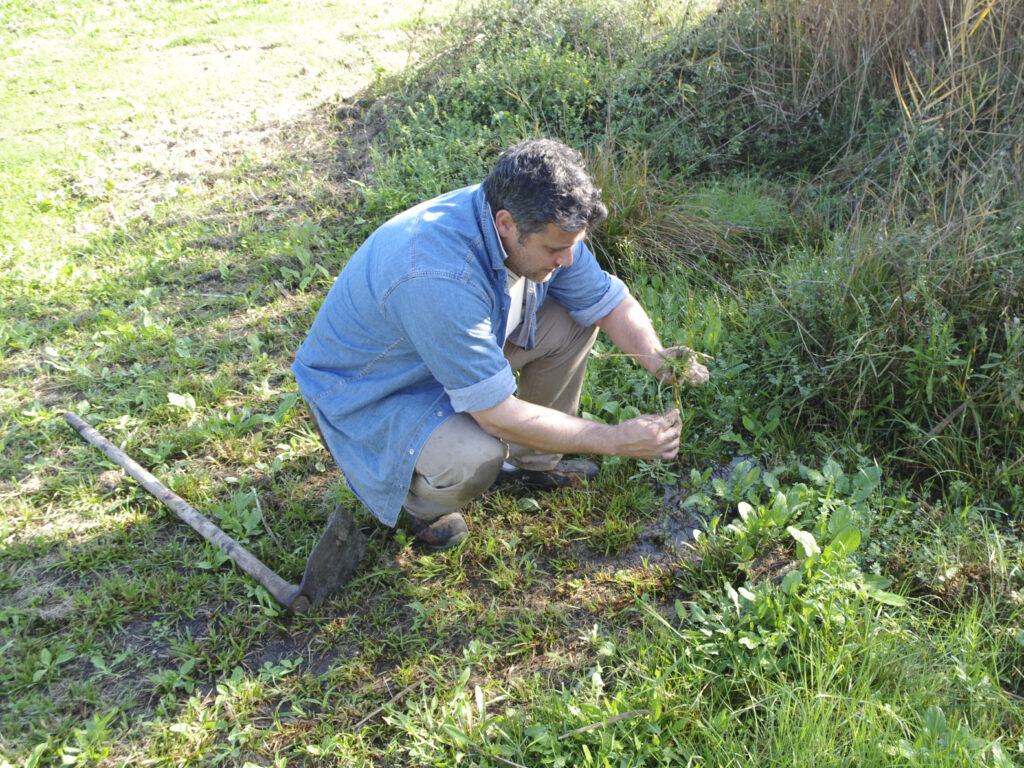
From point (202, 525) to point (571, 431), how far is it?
1483mm

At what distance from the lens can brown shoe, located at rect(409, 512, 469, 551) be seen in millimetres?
2779

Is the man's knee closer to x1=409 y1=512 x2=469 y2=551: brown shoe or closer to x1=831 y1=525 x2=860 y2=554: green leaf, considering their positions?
x1=409 y1=512 x2=469 y2=551: brown shoe

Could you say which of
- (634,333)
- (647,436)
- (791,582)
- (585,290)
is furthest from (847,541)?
(585,290)

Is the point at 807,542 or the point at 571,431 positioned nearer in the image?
the point at 807,542

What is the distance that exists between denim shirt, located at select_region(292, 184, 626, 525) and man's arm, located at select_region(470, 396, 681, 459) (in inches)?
3.1

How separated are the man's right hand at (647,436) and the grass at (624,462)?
1.25 ft

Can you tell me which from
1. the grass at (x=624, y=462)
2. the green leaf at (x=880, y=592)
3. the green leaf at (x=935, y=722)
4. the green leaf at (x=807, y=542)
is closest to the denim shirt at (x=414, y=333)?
the grass at (x=624, y=462)

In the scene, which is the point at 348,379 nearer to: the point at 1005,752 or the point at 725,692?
the point at 725,692

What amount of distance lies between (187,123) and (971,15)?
5.78 metres

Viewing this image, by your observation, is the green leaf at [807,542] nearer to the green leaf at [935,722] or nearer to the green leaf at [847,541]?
the green leaf at [847,541]

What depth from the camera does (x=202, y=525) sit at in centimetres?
286

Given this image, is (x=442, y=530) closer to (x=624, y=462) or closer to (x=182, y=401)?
(x=624, y=462)

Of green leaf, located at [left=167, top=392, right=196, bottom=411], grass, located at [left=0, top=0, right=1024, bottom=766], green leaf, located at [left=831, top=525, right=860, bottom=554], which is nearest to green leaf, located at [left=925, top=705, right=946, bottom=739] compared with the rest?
grass, located at [left=0, top=0, right=1024, bottom=766]

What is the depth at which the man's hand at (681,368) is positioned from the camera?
266 centimetres
